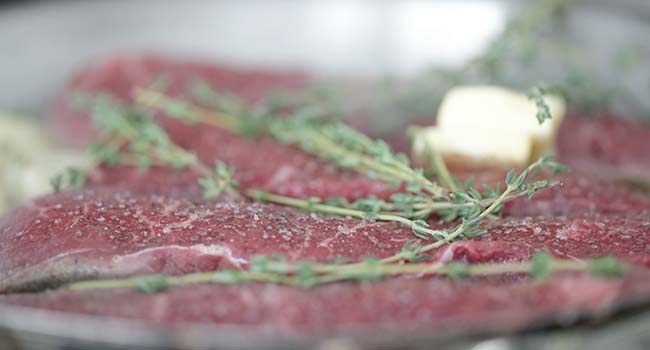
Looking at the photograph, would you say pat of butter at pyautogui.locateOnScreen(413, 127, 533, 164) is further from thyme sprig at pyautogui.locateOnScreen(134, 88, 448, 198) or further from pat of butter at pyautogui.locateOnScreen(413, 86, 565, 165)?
thyme sprig at pyautogui.locateOnScreen(134, 88, 448, 198)

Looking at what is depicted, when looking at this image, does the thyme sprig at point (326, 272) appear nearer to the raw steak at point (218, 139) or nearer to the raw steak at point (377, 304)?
the raw steak at point (377, 304)

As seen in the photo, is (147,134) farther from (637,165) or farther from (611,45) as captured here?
(611,45)

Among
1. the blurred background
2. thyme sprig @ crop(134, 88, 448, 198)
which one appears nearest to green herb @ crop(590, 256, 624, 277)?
thyme sprig @ crop(134, 88, 448, 198)

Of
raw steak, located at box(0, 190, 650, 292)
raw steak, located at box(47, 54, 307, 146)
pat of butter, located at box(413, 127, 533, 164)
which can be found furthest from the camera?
raw steak, located at box(47, 54, 307, 146)

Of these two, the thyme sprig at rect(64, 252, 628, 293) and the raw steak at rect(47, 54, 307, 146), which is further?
the raw steak at rect(47, 54, 307, 146)

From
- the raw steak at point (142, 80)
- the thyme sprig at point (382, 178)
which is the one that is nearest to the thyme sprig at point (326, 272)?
the thyme sprig at point (382, 178)

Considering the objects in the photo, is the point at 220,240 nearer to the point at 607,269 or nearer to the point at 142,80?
the point at 607,269

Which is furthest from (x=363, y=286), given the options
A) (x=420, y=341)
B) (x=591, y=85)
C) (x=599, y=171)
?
(x=591, y=85)
